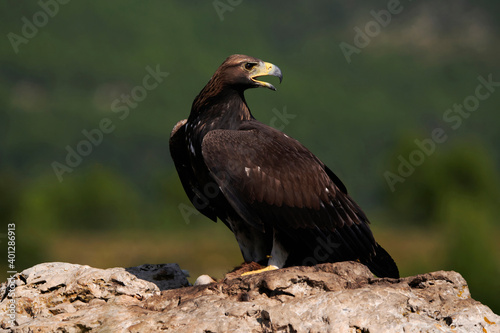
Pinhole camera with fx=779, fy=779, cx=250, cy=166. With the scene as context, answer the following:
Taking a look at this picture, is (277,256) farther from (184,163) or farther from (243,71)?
(243,71)

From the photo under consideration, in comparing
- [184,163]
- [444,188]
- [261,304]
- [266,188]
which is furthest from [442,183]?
[261,304]

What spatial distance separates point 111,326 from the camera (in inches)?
309

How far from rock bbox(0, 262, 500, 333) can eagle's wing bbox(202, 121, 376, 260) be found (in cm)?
102

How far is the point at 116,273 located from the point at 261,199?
6.27ft

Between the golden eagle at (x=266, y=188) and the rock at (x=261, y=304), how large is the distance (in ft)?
3.37

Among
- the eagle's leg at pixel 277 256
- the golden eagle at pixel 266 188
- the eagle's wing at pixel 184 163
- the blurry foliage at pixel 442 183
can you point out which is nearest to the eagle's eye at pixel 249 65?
the golden eagle at pixel 266 188

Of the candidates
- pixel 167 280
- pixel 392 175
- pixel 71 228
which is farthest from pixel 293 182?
pixel 392 175

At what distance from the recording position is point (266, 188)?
9.42 metres

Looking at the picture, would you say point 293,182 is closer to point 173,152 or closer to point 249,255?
point 249,255

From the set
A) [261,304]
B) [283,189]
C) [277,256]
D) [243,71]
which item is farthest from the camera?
[243,71]

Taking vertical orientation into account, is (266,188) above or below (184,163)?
below

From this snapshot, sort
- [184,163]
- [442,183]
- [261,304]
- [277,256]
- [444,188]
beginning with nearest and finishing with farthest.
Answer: [261,304]
[277,256]
[184,163]
[444,188]
[442,183]

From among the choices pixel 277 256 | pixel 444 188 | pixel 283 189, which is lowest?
pixel 277 256

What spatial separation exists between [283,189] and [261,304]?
2.00 meters
